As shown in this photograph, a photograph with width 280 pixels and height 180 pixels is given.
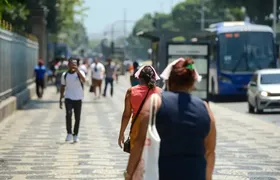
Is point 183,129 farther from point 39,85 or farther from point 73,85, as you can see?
point 39,85

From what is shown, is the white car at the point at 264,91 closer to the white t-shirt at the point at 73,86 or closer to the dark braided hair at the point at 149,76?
the white t-shirt at the point at 73,86

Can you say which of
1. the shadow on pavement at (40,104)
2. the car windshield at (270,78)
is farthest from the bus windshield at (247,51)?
the car windshield at (270,78)

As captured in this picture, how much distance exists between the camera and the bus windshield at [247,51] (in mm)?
40375

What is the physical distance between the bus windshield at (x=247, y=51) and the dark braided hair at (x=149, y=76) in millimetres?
29805

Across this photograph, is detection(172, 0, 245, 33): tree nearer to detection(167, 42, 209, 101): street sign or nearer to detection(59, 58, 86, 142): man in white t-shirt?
detection(167, 42, 209, 101): street sign

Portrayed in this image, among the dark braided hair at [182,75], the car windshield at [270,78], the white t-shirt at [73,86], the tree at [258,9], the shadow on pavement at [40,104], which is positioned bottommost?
the shadow on pavement at [40,104]

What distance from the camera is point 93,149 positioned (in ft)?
56.2

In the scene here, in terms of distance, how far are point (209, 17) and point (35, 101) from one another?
405 ft

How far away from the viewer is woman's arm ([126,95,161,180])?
22.8 ft

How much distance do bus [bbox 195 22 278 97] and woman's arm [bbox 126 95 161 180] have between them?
3238 cm

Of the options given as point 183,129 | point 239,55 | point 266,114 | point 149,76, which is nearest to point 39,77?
point 239,55

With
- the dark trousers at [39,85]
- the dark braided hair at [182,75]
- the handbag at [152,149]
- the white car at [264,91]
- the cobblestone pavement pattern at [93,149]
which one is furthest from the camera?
the dark trousers at [39,85]

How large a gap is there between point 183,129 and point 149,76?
397 centimetres

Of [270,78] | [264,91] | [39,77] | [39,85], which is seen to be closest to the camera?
[264,91]
